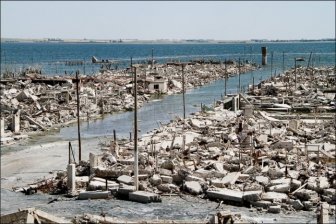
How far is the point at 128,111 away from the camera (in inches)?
1516

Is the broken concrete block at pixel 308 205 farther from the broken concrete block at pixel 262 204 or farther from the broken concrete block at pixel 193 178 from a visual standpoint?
the broken concrete block at pixel 193 178

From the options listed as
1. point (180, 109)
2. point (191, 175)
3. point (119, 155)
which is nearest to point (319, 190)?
point (191, 175)

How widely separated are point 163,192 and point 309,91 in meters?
25.3

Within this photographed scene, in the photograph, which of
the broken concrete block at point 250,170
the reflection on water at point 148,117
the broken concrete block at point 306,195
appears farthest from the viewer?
the reflection on water at point 148,117

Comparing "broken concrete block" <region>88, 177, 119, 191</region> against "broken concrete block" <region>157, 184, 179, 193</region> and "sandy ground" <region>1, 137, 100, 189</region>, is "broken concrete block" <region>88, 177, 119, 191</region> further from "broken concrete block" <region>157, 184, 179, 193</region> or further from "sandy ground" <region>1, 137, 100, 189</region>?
"sandy ground" <region>1, 137, 100, 189</region>

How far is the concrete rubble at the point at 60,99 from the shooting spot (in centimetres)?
3119

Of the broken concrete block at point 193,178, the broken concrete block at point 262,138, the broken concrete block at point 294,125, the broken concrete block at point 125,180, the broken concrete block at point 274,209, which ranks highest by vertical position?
the broken concrete block at point 294,125

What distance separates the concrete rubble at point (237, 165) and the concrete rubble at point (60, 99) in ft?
21.9

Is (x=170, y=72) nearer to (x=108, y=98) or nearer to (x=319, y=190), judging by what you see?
(x=108, y=98)

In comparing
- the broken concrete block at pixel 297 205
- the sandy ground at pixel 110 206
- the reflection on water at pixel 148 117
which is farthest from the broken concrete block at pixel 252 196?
the reflection on water at pixel 148 117

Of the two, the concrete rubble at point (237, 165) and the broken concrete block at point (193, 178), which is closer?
the concrete rubble at point (237, 165)

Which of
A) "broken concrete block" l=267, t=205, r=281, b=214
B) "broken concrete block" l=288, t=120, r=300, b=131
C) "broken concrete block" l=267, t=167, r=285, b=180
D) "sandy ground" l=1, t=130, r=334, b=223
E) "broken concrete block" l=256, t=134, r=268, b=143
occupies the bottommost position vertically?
"sandy ground" l=1, t=130, r=334, b=223

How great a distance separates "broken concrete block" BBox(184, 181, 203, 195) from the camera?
18.3 m

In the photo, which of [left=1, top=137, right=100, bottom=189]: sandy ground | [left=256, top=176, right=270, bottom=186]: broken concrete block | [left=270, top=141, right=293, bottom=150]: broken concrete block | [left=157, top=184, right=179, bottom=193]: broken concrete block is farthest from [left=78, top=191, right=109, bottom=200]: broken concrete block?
[left=270, top=141, right=293, bottom=150]: broken concrete block
